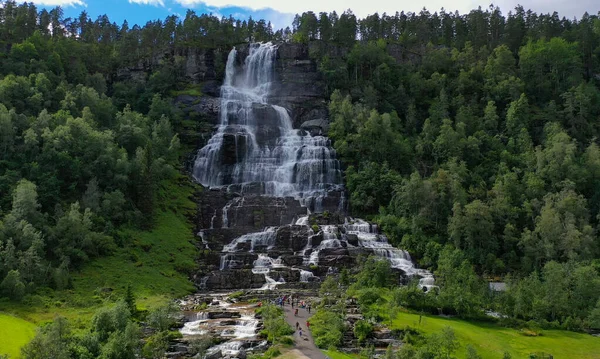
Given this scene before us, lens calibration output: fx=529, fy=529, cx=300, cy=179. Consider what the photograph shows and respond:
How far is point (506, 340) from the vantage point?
4706 centimetres

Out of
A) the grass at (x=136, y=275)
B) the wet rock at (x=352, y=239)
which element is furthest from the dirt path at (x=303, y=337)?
the wet rock at (x=352, y=239)

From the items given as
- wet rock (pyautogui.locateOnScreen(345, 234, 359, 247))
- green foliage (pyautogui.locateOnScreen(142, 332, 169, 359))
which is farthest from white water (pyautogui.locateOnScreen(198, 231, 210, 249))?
green foliage (pyautogui.locateOnScreen(142, 332, 169, 359))

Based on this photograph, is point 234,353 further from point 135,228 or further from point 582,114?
point 582,114

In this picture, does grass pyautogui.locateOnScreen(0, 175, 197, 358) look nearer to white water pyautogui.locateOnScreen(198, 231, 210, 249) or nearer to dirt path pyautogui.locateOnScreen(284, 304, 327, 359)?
white water pyautogui.locateOnScreen(198, 231, 210, 249)

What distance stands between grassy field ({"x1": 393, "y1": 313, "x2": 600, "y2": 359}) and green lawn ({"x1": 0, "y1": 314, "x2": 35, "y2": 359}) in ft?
97.6

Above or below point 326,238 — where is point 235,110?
above

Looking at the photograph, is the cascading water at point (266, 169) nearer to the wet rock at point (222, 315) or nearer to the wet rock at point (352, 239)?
the wet rock at point (352, 239)

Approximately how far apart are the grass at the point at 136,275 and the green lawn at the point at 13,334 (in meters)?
0.29

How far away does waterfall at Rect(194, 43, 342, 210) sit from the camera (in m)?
93.1

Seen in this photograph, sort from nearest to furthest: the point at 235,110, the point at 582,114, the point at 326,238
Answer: the point at 326,238, the point at 582,114, the point at 235,110

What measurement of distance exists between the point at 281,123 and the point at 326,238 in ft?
140

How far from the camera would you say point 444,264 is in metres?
67.6

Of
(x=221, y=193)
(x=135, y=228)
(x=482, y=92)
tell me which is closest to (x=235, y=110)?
(x=221, y=193)

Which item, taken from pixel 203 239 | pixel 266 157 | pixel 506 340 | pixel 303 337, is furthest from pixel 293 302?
pixel 266 157
